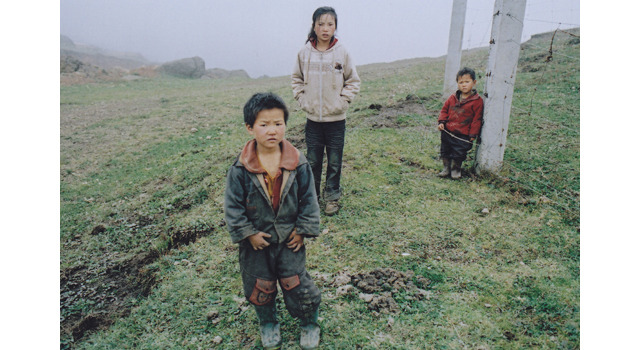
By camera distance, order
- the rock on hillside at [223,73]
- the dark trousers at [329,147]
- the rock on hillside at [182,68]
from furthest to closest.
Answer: the rock on hillside at [223,73]
the rock on hillside at [182,68]
the dark trousers at [329,147]

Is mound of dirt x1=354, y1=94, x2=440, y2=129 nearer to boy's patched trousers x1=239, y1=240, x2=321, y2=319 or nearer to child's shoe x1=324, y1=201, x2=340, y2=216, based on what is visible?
child's shoe x1=324, y1=201, x2=340, y2=216

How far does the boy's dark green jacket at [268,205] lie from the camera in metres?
2.34

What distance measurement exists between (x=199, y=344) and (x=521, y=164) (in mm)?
4299

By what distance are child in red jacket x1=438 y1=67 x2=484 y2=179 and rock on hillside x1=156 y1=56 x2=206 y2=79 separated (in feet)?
82.7

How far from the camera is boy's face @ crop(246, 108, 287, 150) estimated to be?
234cm

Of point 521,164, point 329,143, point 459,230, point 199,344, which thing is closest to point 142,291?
point 199,344

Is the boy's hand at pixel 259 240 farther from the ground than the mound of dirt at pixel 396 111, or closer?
closer

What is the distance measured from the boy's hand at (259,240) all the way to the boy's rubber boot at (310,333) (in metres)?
0.59

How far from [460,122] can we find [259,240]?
341 cm

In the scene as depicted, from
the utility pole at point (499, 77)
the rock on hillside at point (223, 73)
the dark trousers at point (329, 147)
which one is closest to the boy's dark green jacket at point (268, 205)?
the dark trousers at point (329, 147)

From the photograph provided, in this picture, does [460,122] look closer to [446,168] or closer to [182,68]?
[446,168]

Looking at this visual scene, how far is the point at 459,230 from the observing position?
3.82 m

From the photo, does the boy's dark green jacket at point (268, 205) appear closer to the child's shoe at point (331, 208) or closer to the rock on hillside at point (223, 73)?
the child's shoe at point (331, 208)

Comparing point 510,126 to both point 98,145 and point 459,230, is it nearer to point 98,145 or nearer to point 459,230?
point 459,230
